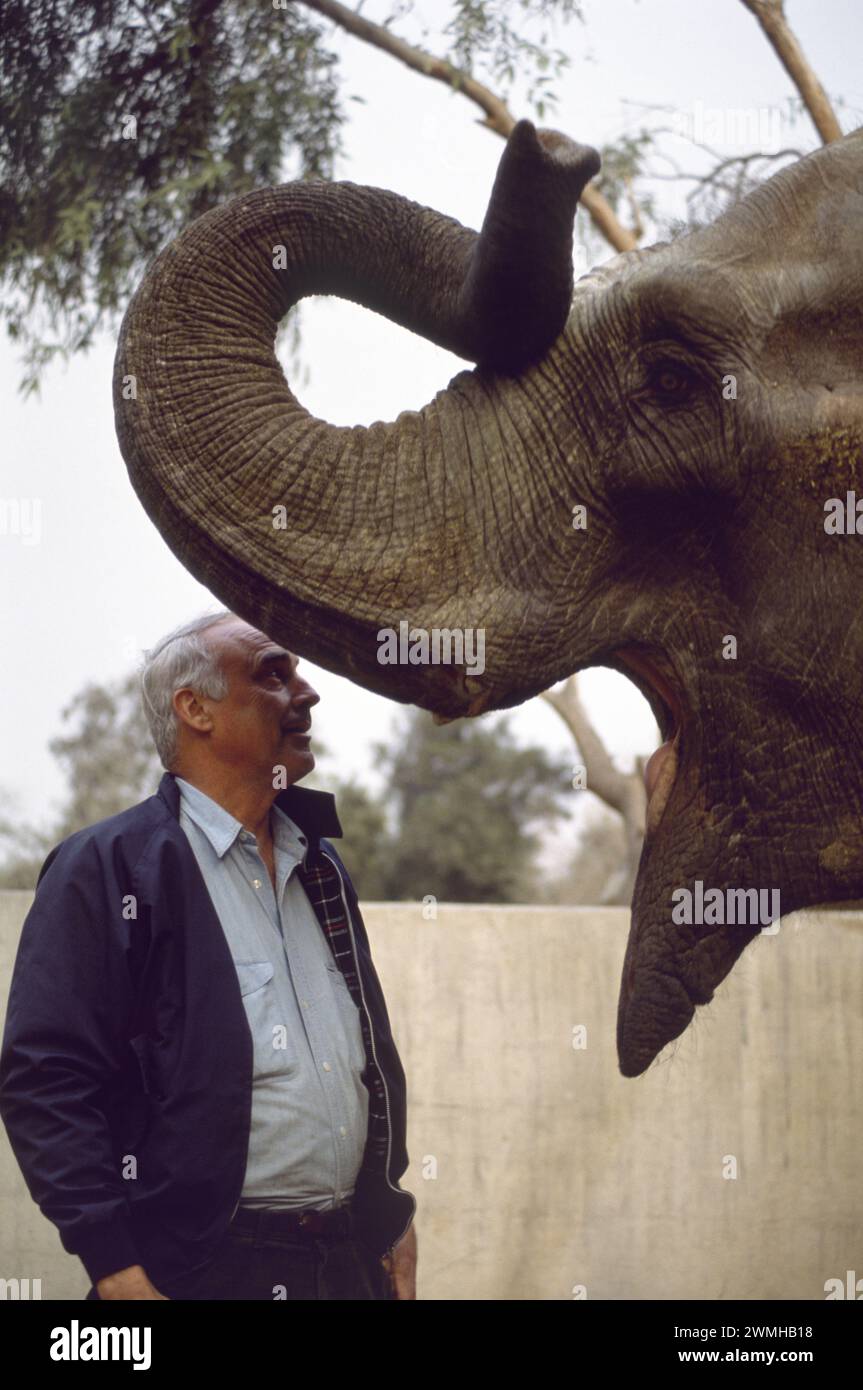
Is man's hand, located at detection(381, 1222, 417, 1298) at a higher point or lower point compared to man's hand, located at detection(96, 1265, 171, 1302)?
lower

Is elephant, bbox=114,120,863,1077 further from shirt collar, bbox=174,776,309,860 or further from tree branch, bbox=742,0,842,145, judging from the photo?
tree branch, bbox=742,0,842,145

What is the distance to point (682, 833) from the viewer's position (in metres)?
2.04

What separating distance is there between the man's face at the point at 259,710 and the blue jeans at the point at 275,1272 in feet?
2.61

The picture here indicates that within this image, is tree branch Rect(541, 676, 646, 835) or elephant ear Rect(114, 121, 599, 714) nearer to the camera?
elephant ear Rect(114, 121, 599, 714)

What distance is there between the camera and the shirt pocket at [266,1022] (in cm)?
244

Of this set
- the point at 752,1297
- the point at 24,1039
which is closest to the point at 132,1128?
the point at 24,1039

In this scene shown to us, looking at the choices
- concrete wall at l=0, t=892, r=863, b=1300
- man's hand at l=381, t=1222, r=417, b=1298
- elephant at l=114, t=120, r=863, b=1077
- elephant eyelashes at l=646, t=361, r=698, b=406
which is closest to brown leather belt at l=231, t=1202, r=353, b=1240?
man's hand at l=381, t=1222, r=417, b=1298

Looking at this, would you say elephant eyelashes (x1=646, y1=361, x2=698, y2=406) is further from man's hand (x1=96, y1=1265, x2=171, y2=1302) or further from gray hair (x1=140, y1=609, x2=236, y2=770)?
man's hand (x1=96, y1=1265, x2=171, y2=1302)

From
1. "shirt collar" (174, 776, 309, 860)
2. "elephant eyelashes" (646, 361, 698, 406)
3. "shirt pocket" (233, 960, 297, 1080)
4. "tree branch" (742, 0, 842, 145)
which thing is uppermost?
"tree branch" (742, 0, 842, 145)

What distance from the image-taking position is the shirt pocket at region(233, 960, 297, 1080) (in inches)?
96.1

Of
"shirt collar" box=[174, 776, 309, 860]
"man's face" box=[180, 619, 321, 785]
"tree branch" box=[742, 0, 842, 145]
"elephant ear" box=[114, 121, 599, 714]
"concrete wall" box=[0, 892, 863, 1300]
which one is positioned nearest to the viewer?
"elephant ear" box=[114, 121, 599, 714]

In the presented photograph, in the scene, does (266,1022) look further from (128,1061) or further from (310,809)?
(310,809)

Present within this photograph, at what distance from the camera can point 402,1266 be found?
278 centimetres

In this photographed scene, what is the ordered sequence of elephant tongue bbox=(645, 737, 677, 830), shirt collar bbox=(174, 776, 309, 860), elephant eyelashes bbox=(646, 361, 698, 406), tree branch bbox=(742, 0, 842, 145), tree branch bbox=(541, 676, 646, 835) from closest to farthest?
elephant eyelashes bbox=(646, 361, 698, 406), elephant tongue bbox=(645, 737, 677, 830), shirt collar bbox=(174, 776, 309, 860), tree branch bbox=(742, 0, 842, 145), tree branch bbox=(541, 676, 646, 835)
